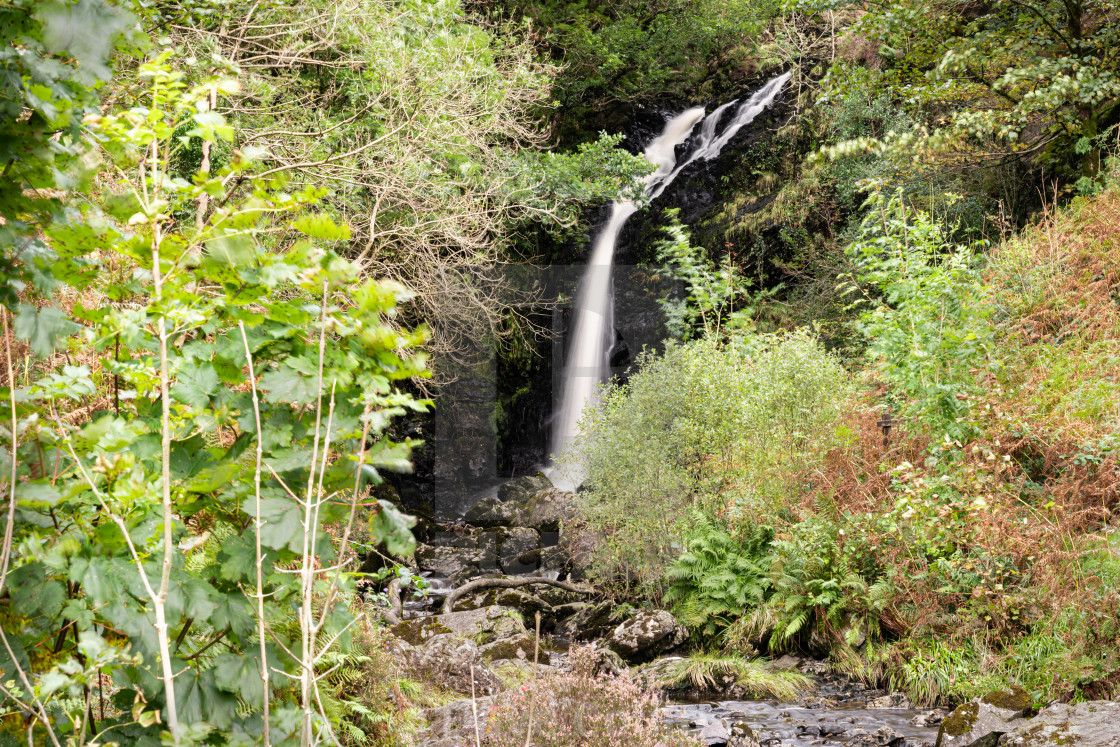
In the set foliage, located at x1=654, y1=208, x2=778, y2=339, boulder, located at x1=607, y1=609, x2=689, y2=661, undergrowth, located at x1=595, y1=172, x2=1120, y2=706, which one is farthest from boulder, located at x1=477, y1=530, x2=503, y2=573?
foliage, located at x1=654, y1=208, x2=778, y2=339

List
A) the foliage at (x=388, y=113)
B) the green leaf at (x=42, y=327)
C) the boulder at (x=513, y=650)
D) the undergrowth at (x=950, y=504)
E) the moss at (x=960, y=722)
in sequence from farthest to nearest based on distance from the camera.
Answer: the boulder at (x=513, y=650), the foliage at (x=388, y=113), the undergrowth at (x=950, y=504), the moss at (x=960, y=722), the green leaf at (x=42, y=327)

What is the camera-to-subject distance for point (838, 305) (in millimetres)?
13234

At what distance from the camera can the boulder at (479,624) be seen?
8422 mm

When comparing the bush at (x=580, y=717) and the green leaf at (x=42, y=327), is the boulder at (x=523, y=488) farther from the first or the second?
the green leaf at (x=42, y=327)

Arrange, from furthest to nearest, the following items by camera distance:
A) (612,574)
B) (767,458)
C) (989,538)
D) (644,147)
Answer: (644,147), (612,574), (767,458), (989,538)

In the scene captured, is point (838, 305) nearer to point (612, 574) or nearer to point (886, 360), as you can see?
point (886, 360)

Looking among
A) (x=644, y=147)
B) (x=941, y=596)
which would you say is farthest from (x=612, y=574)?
(x=644, y=147)

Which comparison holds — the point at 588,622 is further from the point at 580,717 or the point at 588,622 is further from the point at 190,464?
the point at 190,464

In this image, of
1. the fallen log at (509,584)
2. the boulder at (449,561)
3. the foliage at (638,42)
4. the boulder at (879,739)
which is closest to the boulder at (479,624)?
the fallen log at (509,584)

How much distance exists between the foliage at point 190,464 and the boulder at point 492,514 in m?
13.1

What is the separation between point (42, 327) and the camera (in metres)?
1.59

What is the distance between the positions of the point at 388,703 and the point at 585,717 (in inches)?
65.8

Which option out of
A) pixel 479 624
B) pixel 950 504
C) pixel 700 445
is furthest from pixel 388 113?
A: pixel 950 504

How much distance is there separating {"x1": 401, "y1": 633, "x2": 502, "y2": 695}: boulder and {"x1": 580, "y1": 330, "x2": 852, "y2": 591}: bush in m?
3.41
